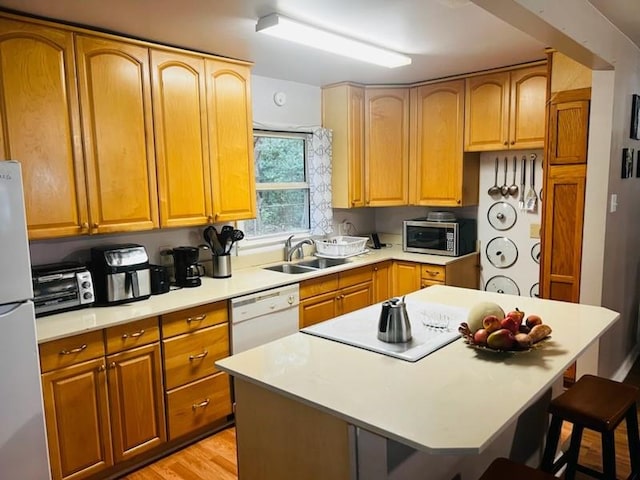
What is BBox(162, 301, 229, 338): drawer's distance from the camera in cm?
257

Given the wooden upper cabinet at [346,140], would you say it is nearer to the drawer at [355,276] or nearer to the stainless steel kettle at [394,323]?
the drawer at [355,276]

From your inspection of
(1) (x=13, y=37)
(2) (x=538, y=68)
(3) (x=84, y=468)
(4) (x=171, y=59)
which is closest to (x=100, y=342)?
(3) (x=84, y=468)

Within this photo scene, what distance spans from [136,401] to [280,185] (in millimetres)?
2041

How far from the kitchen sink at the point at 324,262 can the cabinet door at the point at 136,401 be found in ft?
5.47

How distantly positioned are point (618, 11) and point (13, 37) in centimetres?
292

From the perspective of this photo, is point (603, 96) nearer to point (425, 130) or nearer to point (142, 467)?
point (425, 130)

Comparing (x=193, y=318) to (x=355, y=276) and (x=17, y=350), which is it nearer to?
(x=17, y=350)

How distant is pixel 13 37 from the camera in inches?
85.8

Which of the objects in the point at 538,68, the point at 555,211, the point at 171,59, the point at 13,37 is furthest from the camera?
the point at 538,68

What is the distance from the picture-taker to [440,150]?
13.2ft

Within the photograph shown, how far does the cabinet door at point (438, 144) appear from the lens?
12.9 feet

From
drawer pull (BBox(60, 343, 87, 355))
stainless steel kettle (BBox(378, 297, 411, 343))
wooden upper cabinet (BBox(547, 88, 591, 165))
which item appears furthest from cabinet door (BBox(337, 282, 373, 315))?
drawer pull (BBox(60, 343, 87, 355))

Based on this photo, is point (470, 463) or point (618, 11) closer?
point (470, 463)

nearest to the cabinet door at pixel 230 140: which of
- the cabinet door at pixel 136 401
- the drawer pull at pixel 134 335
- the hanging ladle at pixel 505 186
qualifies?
the drawer pull at pixel 134 335
